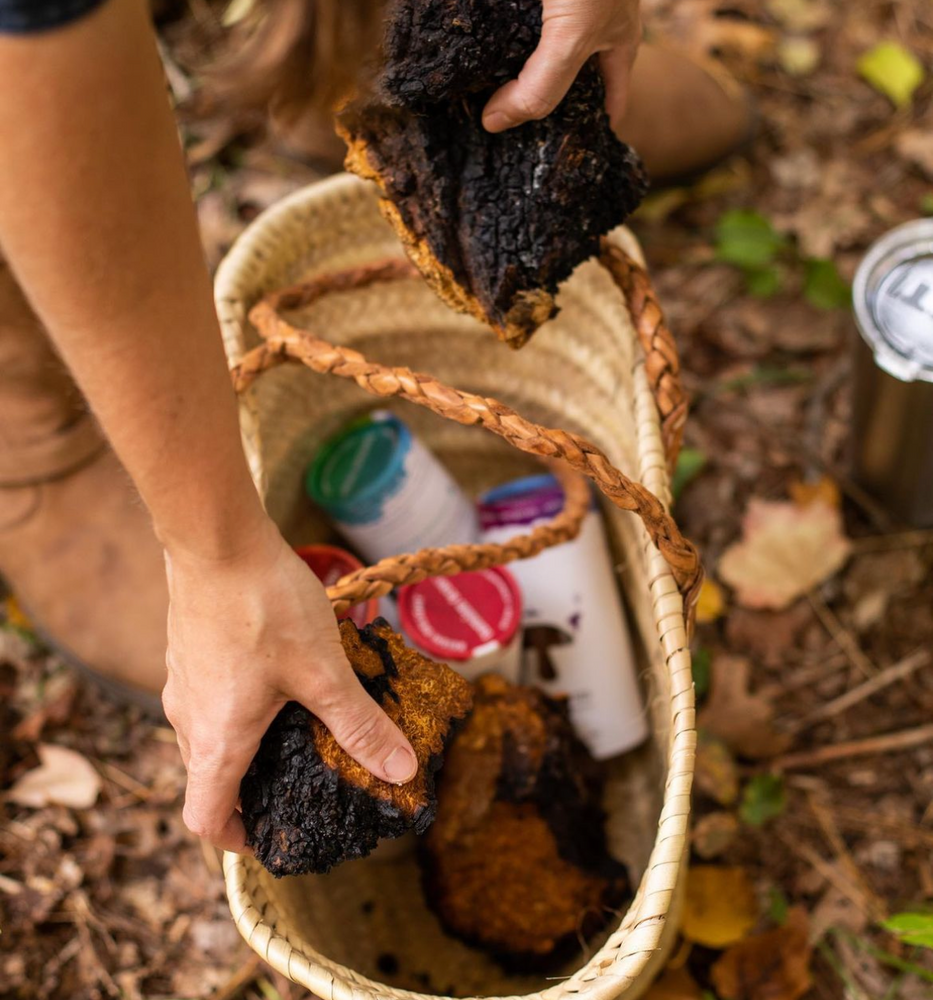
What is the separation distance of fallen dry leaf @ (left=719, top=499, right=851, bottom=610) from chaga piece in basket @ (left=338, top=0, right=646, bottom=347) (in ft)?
2.31

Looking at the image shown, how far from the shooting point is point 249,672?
2.22 feet

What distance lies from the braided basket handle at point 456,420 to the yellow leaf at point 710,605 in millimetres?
424

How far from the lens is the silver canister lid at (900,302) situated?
1.19 m

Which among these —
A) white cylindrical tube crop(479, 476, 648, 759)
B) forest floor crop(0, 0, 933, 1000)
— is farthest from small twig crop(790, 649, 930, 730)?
white cylindrical tube crop(479, 476, 648, 759)

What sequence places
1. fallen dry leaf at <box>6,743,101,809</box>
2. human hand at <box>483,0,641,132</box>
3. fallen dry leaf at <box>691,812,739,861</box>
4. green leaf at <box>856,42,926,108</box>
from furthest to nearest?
green leaf at <box>856,42,926,108</box> < fallen dry leaf at <box>6,743,101,809</box> < fallen dry leaf at <box>691,812,739,861</box> < human hand at <box>483,0,641,132</box>

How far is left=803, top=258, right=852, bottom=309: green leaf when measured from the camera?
1.51 m

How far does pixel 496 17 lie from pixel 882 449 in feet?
2.99

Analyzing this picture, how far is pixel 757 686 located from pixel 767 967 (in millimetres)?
387

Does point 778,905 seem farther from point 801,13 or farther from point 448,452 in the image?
point 801,13

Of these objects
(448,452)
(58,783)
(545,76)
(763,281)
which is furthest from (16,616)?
(763,281)

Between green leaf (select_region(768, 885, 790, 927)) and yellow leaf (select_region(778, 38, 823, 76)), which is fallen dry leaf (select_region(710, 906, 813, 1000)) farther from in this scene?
yellow leaf (select_region(778, 38, 823, 76))

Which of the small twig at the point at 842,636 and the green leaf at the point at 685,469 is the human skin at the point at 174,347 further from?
the small twig at the point at 842,636

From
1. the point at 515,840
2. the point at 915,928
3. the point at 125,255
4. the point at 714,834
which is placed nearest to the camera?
the point at 125,255

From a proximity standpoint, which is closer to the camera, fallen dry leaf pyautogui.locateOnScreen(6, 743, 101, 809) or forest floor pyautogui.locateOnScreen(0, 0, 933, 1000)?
forest floor pyautogui.locateOnScreen(0, 0, 933, 1000)
